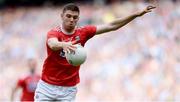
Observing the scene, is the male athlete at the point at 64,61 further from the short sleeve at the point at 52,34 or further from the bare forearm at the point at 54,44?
the bare forearm at the point at 54,44

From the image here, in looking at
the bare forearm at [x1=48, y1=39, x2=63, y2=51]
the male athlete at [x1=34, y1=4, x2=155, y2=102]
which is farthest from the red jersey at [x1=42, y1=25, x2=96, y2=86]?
the bare forearm at [x1=48, y1=39, x2=63, y2=51]

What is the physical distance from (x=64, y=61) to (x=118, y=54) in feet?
44.5

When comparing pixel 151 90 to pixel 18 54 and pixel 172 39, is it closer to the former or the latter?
pixel 172 39

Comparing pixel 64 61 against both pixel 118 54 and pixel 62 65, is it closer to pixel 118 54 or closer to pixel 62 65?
pixel 62 65

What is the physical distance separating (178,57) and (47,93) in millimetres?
12520

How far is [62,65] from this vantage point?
9.55m

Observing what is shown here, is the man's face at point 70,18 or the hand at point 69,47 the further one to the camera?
the man's face at point 70,18

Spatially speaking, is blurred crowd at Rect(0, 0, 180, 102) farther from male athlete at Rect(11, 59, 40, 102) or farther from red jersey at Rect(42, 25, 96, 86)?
red jersey at Rect(42, 25, 96, 86)

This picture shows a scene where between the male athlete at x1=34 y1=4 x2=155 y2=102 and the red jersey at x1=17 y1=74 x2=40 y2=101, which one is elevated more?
the male athlete at x1=34 y1=4 x2=155 y2=102

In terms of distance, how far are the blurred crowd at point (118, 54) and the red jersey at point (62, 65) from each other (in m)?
10.5

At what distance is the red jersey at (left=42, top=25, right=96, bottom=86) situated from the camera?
374 inches

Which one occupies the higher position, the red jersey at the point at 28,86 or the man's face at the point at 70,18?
the man's face at the point at 70,18

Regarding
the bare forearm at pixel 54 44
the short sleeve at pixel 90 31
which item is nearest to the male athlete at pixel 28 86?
the short sleeve at pixel 90 31

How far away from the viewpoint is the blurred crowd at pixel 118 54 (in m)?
21.0
